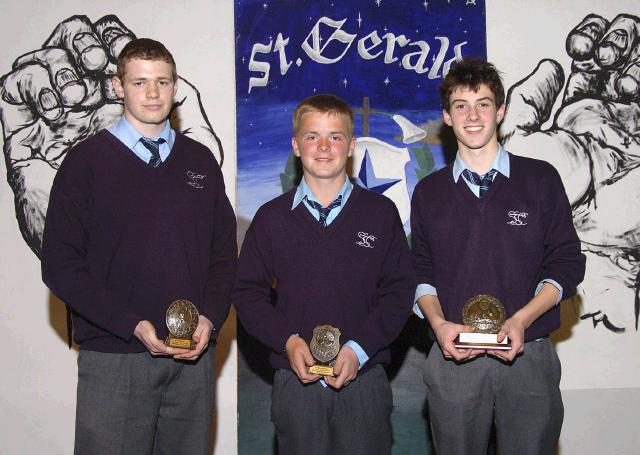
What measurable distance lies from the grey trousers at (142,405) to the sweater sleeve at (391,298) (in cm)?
66

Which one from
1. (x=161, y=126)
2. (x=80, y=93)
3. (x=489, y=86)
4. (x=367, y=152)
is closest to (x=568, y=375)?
(x=367, y=152)

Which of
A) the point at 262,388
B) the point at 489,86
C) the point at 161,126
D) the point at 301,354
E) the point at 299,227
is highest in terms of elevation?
the point at 489,86

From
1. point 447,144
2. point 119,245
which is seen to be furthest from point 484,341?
point 447,144

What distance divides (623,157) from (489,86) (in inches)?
75.6

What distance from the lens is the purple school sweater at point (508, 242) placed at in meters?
2.97

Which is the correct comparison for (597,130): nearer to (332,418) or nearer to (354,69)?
(354,69)

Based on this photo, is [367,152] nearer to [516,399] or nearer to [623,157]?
[623,157]

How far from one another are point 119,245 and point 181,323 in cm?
39

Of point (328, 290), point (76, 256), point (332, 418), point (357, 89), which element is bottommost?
point (332, 418)

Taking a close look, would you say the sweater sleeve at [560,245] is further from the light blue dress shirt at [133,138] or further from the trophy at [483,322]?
the light blue dress shirt at [133,138]

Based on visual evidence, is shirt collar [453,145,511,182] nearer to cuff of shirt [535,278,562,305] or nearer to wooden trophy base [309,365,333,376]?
cuff of shirt [535,278,562,305]

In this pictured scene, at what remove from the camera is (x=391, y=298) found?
9.83 feet

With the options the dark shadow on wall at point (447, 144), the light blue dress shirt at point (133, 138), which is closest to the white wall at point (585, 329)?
the dark shadow on wall at point (447, 144)

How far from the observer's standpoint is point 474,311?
112 inches
